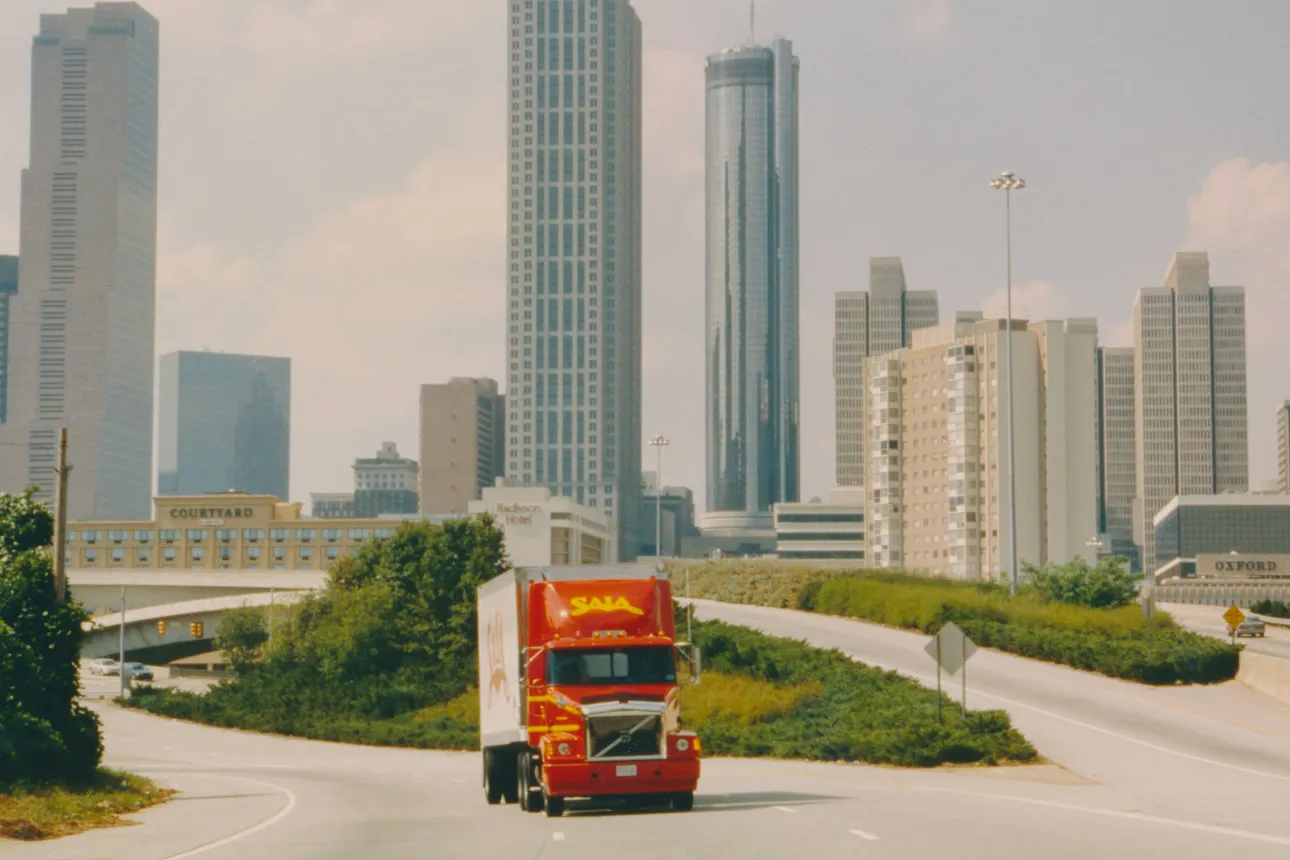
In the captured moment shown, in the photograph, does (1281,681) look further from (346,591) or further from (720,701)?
(346,591)

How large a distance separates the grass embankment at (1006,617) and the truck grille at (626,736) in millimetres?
33812

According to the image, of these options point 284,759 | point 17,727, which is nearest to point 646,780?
point 17,727

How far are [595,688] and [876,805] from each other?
16.2 ft

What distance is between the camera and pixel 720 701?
2276 inches

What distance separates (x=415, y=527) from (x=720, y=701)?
41.4 metres

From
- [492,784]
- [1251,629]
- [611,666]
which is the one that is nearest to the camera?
[611,666]

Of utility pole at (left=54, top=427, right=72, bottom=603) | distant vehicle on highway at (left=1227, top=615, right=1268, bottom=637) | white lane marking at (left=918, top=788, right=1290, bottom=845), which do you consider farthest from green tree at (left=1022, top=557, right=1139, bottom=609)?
utility pole at (left=54, top=427, right=72, bottom=603)

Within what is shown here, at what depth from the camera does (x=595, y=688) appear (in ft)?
93.8

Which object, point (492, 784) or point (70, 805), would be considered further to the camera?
point (492, 784)

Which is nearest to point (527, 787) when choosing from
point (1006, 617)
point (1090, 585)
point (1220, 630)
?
point (1006, 617)

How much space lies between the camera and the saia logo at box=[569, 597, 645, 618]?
A: 2897cm

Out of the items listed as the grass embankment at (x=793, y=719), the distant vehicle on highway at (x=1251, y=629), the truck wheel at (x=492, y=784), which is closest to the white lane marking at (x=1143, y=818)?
the truck wheel at (x=492, y=784)

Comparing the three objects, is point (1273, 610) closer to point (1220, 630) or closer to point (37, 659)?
point (1220, 630)

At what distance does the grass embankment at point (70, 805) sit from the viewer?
28328mm
